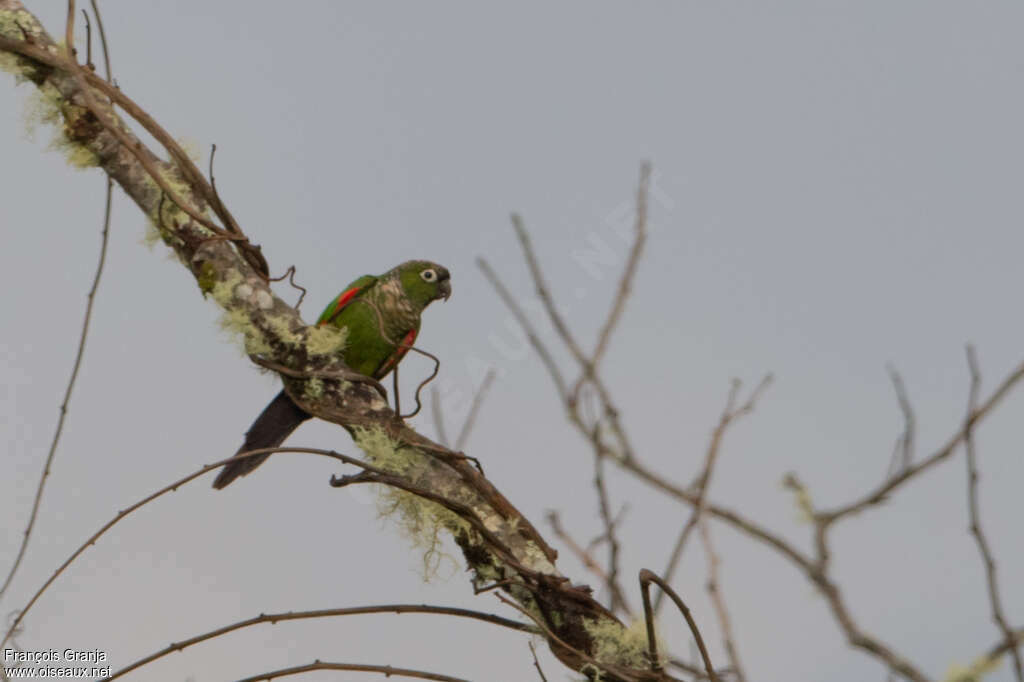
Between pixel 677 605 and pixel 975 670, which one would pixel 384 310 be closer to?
pixel 677 605

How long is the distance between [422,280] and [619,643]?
2497 millimetres

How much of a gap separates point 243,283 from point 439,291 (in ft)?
6.29

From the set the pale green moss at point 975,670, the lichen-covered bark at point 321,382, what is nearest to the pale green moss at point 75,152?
the lichen-covered bark at point 321,382

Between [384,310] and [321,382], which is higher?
[384,310]

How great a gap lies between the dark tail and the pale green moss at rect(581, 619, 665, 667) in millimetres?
1542

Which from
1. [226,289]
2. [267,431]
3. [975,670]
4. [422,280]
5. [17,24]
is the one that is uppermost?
[422,280]

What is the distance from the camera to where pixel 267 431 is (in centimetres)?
394

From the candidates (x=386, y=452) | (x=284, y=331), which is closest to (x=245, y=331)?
(x=284, y=331)

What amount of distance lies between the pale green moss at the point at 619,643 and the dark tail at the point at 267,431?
1.54m

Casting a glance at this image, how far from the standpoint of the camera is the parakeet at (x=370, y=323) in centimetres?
396

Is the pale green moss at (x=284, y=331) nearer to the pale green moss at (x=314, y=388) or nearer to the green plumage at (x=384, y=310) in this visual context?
the pale green moss at (x=314, y=388)

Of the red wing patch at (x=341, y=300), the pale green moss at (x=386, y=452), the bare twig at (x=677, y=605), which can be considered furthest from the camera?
the red wing patch at (x=341, y=300)

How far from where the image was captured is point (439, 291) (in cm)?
498

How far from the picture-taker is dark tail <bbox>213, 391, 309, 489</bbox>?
390 cm
